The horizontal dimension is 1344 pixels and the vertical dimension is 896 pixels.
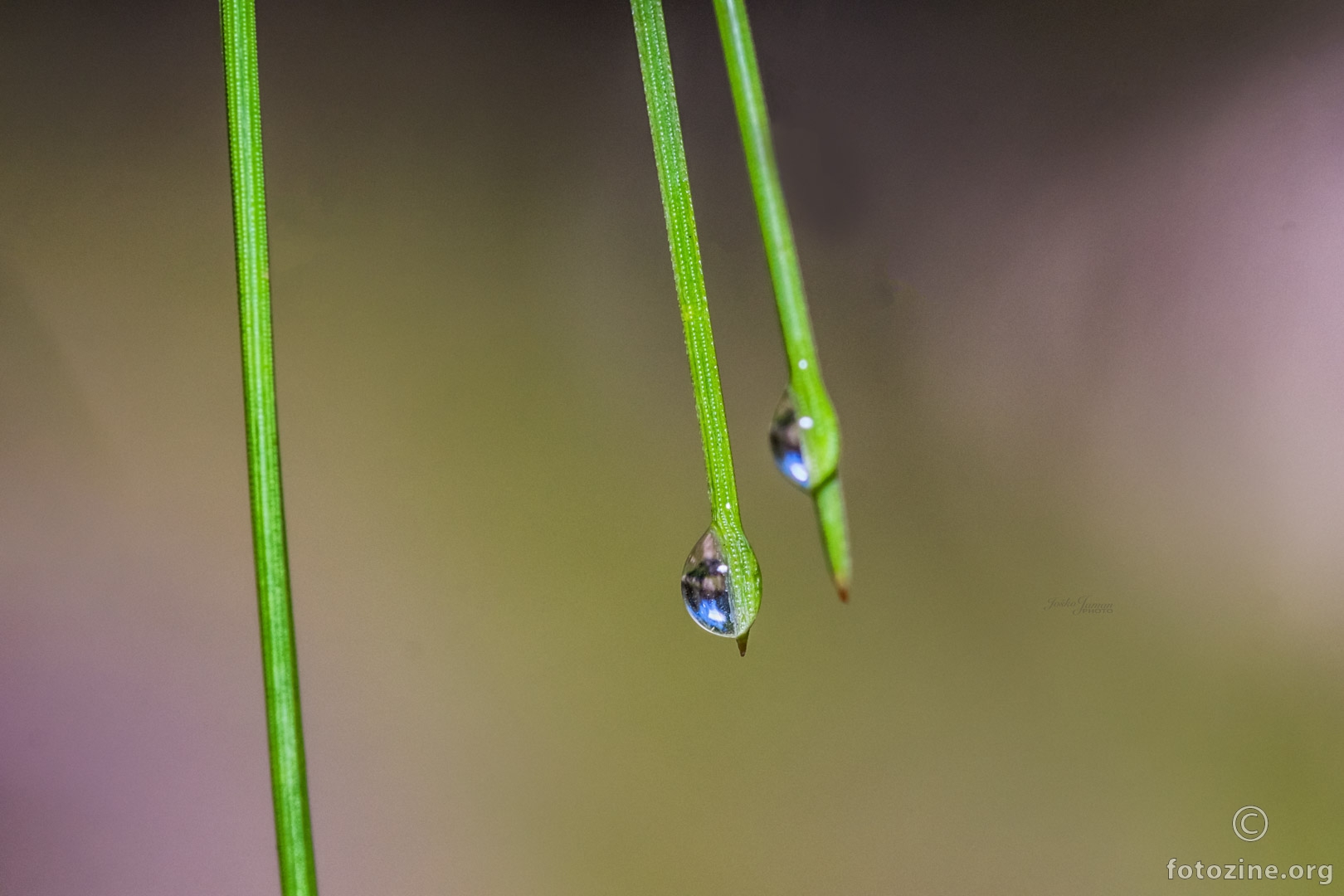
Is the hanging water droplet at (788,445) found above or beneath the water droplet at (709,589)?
above

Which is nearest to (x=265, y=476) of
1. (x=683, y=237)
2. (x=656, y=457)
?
(x=683, y=237)

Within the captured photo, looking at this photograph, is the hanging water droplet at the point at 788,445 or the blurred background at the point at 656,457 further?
the blurred background at the point at 656,457

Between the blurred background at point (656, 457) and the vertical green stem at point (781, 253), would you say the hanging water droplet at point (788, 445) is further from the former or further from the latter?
the blurred background at point (656, 457)

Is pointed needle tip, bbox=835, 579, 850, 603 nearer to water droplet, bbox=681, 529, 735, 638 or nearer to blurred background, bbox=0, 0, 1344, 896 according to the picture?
water droplet, bbox=681, 529, 735, 638

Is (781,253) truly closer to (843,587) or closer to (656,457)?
(843,587)

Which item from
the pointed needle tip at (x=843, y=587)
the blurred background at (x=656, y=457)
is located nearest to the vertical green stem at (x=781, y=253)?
the pointed needle tip at (x=843, y=587)

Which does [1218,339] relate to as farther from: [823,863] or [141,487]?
[141,487]

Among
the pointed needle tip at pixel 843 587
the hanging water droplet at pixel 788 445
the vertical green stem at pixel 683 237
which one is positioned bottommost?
the pointed needle tip at pixel 843 587
